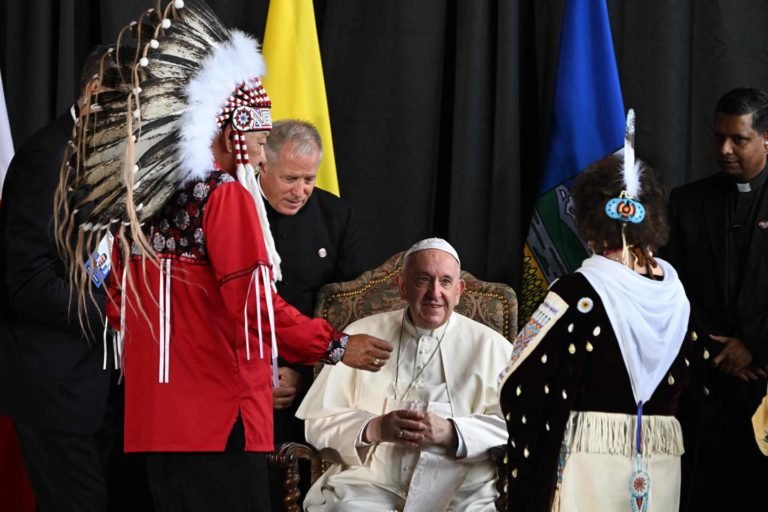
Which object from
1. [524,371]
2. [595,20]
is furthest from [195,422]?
[595,20]

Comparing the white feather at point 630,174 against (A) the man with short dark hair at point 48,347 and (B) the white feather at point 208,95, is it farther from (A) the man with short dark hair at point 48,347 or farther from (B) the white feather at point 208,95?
(A) the man with short dark hair at point 48,347

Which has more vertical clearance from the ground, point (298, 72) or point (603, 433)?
point (298, 72)

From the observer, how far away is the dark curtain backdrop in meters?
5.03

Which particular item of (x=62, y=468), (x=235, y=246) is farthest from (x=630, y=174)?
(x=62, y=468)

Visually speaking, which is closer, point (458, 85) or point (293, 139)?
point (293, 139)

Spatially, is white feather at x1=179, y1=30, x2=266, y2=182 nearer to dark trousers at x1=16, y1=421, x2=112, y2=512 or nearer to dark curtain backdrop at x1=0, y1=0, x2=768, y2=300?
dark trousers at x1=16, y1=421, x2=112, y2=512

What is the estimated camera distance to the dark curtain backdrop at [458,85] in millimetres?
5027

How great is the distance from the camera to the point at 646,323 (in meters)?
3.17

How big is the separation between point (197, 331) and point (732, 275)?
7.15 feet

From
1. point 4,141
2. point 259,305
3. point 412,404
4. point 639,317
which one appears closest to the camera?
point 259,305

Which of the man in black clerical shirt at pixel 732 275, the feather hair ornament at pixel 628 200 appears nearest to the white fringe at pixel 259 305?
the feather hair ornament at pixel 628 200

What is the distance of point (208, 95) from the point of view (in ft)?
9.68

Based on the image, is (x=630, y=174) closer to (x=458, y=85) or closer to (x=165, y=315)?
(x=165, y=315)

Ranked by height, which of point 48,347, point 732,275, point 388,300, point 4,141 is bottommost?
point 48,347
